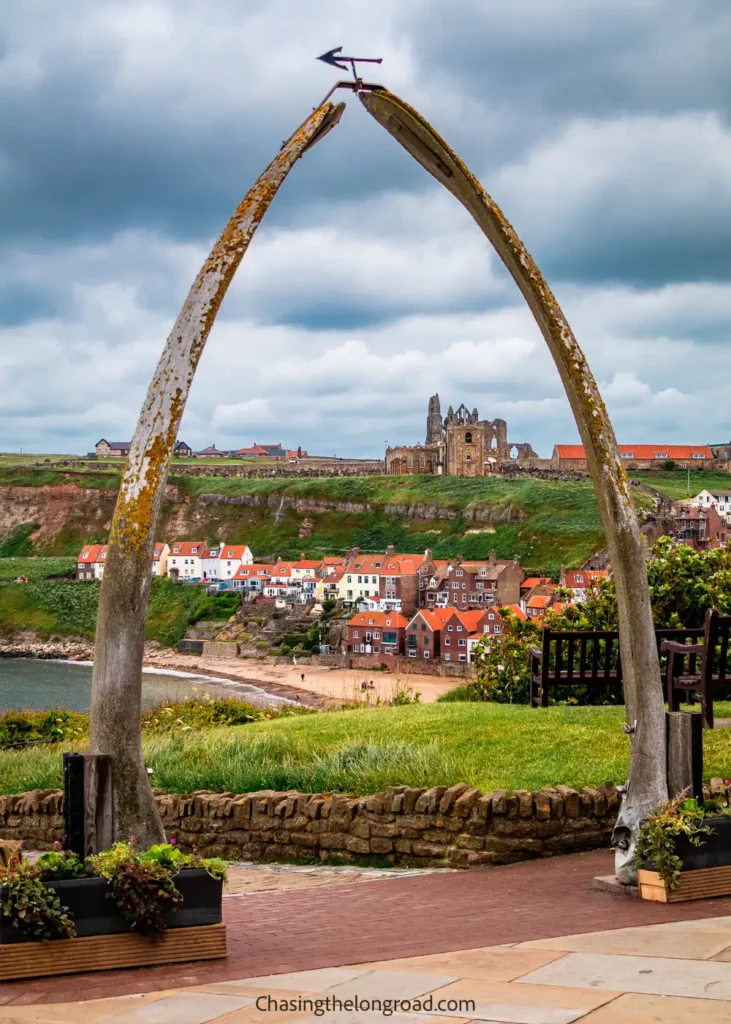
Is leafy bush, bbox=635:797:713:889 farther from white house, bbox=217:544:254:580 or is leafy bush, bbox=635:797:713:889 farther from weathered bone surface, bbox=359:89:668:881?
white house, bbox=217:544:254:580

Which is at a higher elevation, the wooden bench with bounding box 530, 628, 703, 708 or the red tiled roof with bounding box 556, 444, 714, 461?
the red tiled roof with bounding box 556, 444, 714, 461

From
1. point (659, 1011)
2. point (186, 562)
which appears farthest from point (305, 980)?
point (186, 562)

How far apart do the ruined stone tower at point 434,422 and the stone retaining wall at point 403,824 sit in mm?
147029

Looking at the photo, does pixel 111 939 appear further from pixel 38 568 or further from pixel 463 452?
pixel 463 452

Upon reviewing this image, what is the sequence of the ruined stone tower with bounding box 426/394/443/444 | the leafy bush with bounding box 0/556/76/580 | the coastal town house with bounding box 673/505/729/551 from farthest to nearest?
the ruined stone tower with bounding box 426/394/443/444 < the leafy bush with bounding box 0/556/76/580 < the coastal town house with bounding box 673/505/729/551

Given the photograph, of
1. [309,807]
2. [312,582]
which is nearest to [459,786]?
[309,807]

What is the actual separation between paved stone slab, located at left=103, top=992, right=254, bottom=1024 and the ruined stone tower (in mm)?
151994

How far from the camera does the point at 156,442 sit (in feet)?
21.4

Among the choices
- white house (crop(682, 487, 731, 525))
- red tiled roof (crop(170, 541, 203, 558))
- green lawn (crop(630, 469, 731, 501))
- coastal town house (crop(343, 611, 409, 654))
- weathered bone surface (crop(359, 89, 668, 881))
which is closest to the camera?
weathered bone surface (crop(359, 89, 668, 881))

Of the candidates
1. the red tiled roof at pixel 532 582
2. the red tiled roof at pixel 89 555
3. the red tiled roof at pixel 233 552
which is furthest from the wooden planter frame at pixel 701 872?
the red tiled roof at pixel 89 555

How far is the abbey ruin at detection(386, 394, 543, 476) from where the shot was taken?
462 feet

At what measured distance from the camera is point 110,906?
5391mm

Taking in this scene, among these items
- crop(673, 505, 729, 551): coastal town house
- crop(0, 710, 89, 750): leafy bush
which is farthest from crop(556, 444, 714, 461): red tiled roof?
crop(0, 710, 89, 750): leafy bush

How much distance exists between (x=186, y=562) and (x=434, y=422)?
6258cm
